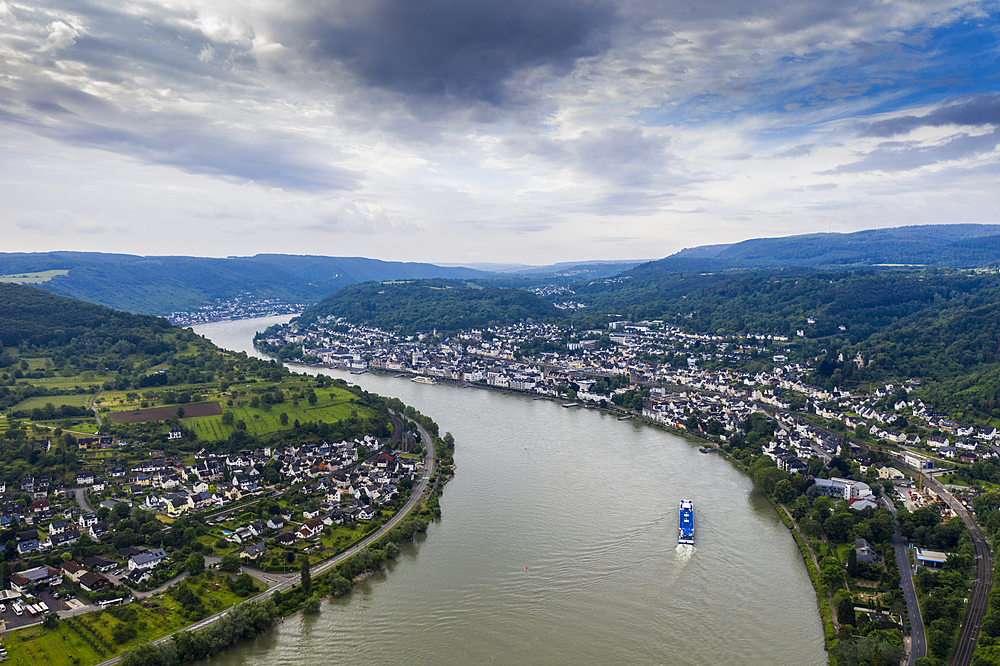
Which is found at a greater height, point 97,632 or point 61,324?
point 61,324

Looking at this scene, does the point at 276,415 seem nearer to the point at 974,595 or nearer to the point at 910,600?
the point at 910,600

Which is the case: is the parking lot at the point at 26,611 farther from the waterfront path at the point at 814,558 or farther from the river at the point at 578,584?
the waterfront path at the point at 814,558

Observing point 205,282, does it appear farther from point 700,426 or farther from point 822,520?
point 822,520

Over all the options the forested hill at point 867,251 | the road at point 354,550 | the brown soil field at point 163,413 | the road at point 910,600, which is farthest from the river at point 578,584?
the forested hill at point 867,251

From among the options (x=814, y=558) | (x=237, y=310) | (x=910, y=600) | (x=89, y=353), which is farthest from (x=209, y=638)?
(x=237, y=310)

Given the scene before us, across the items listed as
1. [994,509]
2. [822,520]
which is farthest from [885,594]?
[994,509]

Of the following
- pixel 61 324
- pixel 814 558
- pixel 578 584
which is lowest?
pixel 814 558
